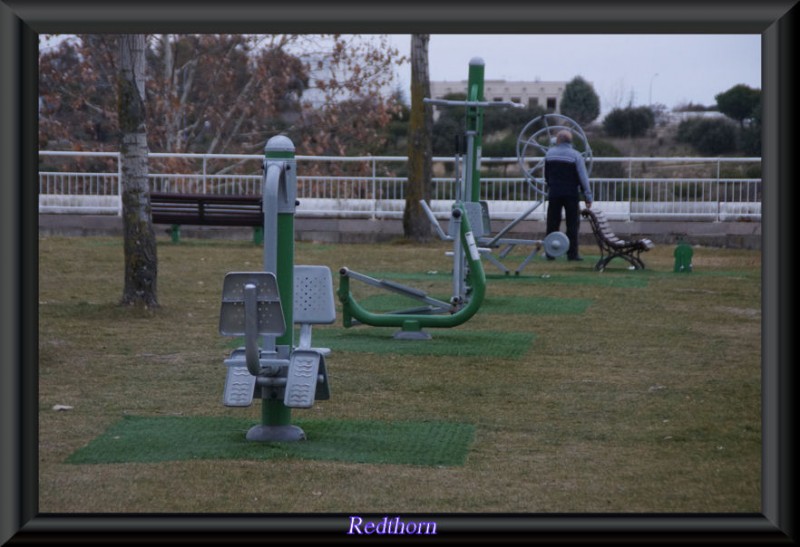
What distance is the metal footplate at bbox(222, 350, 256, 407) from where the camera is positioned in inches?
235

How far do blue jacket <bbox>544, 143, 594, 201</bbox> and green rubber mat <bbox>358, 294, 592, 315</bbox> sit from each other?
4536mm

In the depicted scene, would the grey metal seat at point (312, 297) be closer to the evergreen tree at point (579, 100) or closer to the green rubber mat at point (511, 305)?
the green rubber mat at point (511, 305)

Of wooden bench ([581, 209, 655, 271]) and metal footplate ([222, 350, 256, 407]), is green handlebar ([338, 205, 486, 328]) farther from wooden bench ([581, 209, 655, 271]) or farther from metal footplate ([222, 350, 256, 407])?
wooden bench ([581, 209, 655, 271])

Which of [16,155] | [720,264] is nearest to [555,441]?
[16,155]

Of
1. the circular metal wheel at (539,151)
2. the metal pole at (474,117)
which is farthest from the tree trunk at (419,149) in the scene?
the metal pole at (474,117)

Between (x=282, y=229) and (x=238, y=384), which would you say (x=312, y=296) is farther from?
(x=238, y=384)

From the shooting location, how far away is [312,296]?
6.80m

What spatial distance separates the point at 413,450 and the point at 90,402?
7.34 feet

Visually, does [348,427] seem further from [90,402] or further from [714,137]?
[714,137]

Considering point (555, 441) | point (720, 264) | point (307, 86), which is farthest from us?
point (307, 86)

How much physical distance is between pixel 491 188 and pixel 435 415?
16.1 metres

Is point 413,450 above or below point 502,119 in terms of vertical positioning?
below

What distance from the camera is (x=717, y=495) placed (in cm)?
546

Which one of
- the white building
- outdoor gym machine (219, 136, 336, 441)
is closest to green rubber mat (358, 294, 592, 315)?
the white building
